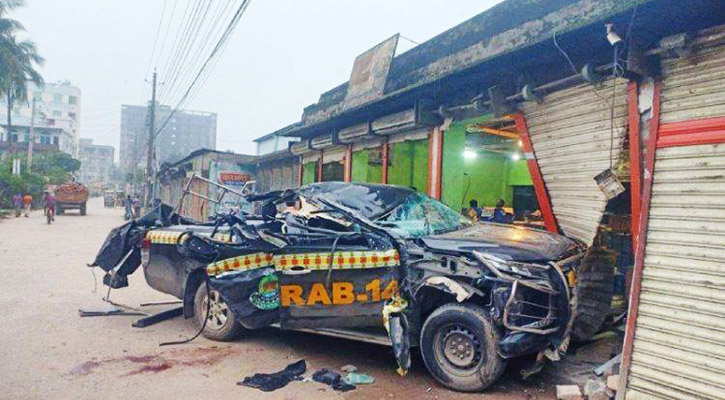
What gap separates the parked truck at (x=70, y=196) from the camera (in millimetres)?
28906

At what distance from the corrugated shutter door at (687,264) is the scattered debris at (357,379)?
82.7 inches

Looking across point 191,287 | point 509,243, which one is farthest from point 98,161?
point 509,243

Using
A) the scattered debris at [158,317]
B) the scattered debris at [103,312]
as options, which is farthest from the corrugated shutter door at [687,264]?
the scattered debris at [103,312]

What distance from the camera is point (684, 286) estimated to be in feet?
12.0

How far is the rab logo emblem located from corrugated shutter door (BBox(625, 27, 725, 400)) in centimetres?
326

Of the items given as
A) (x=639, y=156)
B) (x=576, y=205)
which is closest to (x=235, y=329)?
(x=576, y=205)

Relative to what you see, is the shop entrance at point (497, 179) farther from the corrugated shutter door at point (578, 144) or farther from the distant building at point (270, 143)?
the distant building at point (270, 143)

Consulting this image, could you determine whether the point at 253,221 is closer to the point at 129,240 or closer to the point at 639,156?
the point at 129,240

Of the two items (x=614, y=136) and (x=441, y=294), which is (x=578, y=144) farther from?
(x=441, y=294)

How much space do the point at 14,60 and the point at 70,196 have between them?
40.8 feet

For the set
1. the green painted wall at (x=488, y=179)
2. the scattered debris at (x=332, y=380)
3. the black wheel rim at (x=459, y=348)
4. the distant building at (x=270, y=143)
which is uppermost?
the distant building at (x=270, y=143)

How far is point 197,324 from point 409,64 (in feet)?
24.4

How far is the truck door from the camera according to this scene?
4.41 metres

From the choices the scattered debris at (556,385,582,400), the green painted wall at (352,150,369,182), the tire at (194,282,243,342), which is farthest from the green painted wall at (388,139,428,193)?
the scattered debris at (556,385,582,400)
